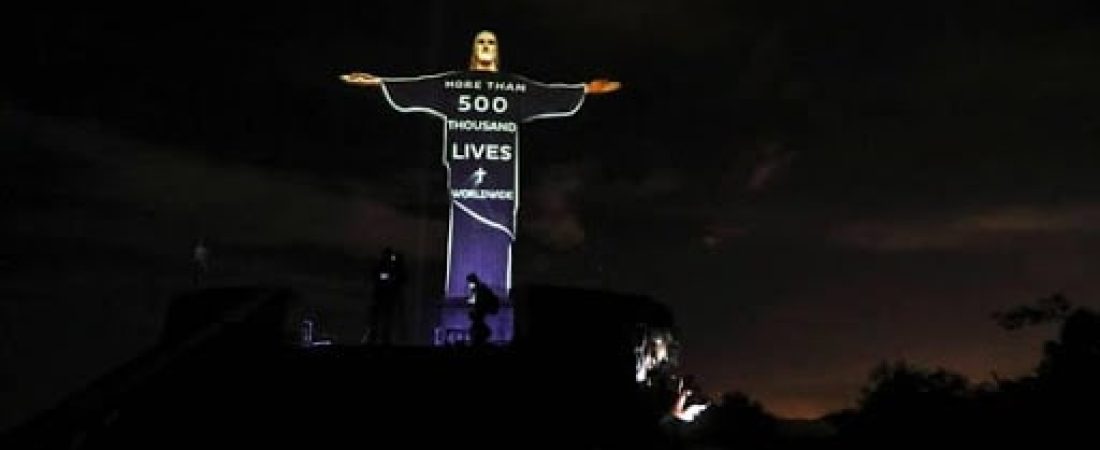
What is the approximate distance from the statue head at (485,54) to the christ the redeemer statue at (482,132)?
0.02 meters

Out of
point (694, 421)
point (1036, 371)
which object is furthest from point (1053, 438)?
point (1036, 371)

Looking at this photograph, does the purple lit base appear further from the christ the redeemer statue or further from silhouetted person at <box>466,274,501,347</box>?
silhouetted person at <box>466,274,501,347</box>

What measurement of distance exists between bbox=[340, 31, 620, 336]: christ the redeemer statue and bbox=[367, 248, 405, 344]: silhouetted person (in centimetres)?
384

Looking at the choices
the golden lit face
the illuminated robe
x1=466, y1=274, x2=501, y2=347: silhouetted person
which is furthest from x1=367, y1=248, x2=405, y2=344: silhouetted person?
the golden lit face

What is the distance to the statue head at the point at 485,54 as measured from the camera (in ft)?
65.9

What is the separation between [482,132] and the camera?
19.9 m

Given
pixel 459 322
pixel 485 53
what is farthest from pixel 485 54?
pixel 459 322

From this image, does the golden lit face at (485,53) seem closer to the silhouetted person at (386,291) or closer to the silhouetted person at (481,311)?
the silhouetted person at (386,291)

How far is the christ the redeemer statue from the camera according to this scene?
19.6 meters

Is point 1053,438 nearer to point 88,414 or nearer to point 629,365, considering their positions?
point 629,365

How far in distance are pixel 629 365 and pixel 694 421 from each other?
3.49ft

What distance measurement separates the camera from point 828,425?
1295cm

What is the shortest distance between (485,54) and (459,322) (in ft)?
14.6

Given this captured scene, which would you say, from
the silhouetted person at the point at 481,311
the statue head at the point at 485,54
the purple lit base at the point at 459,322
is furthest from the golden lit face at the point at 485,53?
the silhouetted person at the point at 481,311
